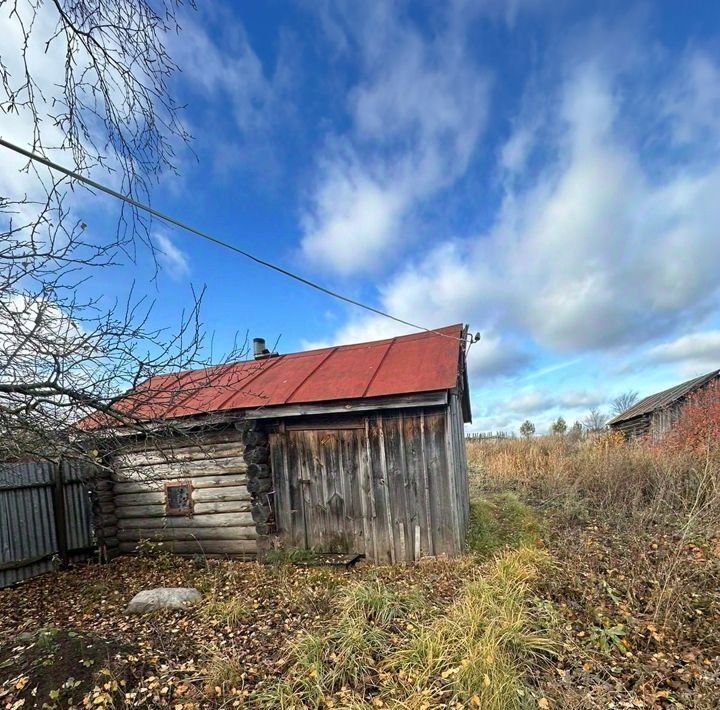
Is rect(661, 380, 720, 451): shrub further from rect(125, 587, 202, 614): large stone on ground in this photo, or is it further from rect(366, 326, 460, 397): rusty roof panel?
rect(125, 587, 202, 614): large stone on ground

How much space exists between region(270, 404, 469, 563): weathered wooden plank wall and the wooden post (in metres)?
4.69

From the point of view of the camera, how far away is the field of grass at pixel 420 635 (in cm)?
336

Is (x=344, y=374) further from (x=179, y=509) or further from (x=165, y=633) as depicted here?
(x=165, y=633)

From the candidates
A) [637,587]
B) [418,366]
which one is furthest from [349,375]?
[637,587]

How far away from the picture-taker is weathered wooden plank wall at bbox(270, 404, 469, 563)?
6.75 m

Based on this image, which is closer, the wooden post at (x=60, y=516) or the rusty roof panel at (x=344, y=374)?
the rusty roof panel at (x=344, y=374)

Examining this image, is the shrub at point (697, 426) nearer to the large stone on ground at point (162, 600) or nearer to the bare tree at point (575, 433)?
the bare tree at point (575, 433)

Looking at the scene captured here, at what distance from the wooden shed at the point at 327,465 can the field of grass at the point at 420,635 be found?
0.72m

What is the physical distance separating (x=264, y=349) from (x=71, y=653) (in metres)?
7.41

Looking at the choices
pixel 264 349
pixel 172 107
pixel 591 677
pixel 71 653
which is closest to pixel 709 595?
pixel 591 677

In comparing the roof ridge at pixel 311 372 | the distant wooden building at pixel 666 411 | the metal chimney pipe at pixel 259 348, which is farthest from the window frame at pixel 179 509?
the distant wooden building at pixel 666 411

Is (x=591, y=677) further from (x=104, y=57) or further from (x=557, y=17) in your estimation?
(x=557, y=17)

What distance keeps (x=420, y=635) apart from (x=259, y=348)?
8.04 meters

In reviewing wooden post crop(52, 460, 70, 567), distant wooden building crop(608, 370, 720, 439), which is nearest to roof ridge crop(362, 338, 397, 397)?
wooden post crop(52, 460, 70, 567)
